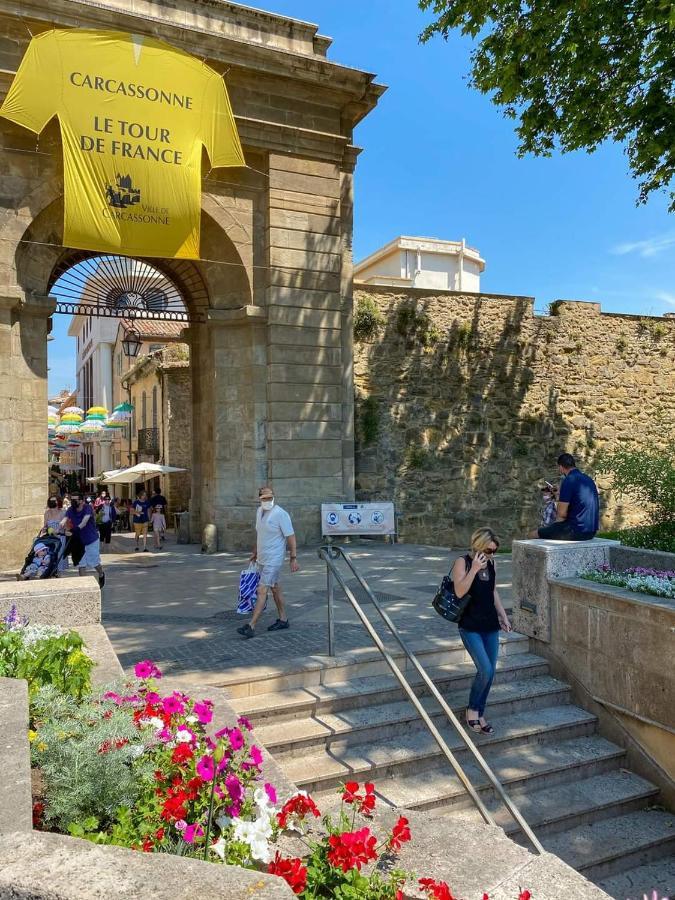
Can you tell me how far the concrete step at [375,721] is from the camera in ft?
15.9

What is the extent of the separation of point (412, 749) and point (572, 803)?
1.23 m

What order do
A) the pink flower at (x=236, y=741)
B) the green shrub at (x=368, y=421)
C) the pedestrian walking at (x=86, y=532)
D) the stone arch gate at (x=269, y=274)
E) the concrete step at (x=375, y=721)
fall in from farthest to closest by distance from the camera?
1. the green shrub at (x=368, y=421)
2. the stone arch gate at (x=269, y=274)
3. the pedestrian walking at (x=86, y=532)
4. the concrete step at (x=375, y=721)
5. the pink flower at (x=236, y=741)

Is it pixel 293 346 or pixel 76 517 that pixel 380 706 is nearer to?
pixel 76 517

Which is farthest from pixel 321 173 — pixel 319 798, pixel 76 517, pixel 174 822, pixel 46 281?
pixel 174 822

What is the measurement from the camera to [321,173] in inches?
532

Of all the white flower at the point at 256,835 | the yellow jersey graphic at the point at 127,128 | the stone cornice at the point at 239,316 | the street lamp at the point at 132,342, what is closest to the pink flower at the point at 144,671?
the white flower at the point at 256,835

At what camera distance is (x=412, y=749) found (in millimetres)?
4953

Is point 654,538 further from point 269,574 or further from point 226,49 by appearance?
point 226,49

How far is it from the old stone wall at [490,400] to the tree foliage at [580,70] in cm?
585

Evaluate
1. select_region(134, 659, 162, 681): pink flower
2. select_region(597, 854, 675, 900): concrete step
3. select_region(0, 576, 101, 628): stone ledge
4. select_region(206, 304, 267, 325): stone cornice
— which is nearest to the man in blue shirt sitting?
select_region(597, 854, 675, 900): concrete step

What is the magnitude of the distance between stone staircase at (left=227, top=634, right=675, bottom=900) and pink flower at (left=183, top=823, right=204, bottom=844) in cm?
210

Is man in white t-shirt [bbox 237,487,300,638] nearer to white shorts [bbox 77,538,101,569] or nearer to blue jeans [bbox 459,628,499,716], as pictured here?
blue jeans [bbox 459,628,499,716]

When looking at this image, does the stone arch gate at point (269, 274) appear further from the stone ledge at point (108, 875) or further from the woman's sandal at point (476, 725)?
the stone ledge at point (108, 875)

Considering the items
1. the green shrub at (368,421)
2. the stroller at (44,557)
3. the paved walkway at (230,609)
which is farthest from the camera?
the green shrub at (368,421)
